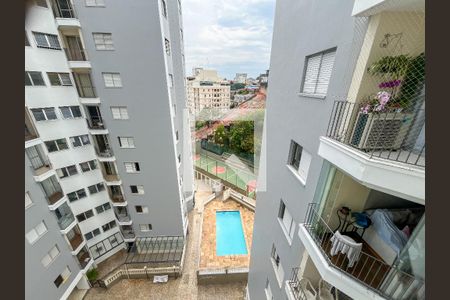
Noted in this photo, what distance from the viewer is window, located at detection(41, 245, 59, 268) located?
9.22 metres

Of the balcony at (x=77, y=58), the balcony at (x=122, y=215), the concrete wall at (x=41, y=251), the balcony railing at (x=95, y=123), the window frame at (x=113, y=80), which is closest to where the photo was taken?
the concrete wall at (x=41, y=251)

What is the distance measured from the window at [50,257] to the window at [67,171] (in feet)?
13.7

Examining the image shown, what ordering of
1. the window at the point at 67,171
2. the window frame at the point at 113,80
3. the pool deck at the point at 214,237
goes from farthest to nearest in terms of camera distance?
the pool deck at the point at 214,237 → the window at the point at 67,171 → the window frame at the point at 113,80

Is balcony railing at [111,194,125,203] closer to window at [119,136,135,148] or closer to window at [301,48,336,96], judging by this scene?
window at [119,136,135,148]

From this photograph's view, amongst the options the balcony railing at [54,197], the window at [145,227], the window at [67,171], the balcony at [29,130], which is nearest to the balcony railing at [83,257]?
the window at [145,227]

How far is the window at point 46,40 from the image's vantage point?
9118 millimetres

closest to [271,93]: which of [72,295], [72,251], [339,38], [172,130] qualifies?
[339,38]

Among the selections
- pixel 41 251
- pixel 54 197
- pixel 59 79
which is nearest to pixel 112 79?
pixel 59 79

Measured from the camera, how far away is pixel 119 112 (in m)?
11.5

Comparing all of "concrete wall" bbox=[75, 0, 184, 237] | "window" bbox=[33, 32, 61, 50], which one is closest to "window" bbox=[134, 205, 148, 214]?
"concrete wall" bbox=[75, 0, 184, 237]

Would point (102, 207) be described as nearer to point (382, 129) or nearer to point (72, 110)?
point (72, 110)

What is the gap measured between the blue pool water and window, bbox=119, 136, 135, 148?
12095 millimetres

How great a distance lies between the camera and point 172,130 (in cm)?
1218

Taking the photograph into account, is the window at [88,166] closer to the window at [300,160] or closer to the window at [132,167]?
the window at [132,167]
